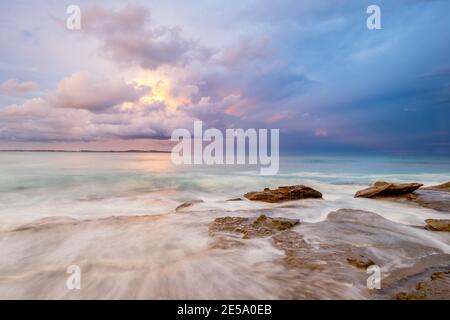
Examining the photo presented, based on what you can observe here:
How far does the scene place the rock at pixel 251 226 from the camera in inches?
253

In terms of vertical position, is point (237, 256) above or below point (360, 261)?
below

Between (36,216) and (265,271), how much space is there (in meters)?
8.53

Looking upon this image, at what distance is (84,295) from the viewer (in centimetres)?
390

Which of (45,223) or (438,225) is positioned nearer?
(438,225)

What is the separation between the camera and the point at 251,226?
6.84 m

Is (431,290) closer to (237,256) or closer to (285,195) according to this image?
(237,256)

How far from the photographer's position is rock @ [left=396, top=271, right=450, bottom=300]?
3.52 metres

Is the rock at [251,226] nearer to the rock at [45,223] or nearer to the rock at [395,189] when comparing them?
the rock at [45,223]

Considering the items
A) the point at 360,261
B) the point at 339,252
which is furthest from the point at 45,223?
the point at 360,261

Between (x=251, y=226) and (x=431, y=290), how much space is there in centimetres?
387

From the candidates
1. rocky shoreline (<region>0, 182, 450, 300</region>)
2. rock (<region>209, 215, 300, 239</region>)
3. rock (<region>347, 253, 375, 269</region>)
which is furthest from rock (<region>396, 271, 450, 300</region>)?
rock (<region>209, 215, 300, 239</region>)

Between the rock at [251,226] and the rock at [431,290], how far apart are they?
3066 millimetres

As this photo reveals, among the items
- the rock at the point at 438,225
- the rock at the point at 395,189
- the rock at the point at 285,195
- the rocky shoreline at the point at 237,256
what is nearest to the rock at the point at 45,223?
the rocky shoreline at the point at 237,256
